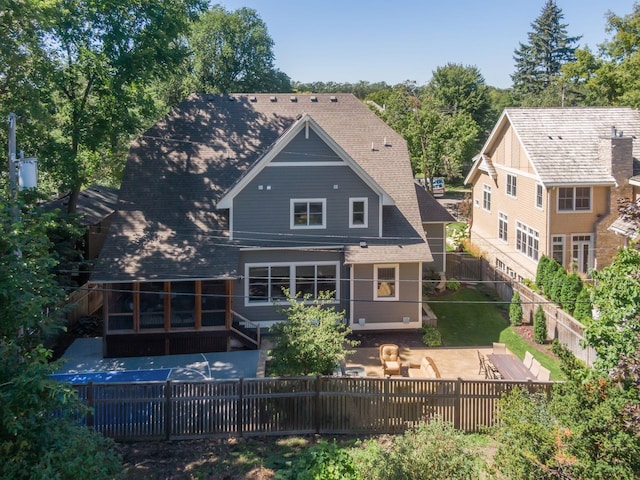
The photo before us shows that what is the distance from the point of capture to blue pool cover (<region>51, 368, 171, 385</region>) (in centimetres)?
1825

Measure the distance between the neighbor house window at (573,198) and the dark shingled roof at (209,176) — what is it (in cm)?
789

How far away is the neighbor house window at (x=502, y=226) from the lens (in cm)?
3462

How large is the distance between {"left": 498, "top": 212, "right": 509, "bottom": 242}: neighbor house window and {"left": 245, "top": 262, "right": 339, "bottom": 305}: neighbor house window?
1508cm

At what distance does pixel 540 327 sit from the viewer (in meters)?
22.1

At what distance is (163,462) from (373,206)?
41.0 ft

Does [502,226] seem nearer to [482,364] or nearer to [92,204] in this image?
[482,364]

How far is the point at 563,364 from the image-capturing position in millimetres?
10234

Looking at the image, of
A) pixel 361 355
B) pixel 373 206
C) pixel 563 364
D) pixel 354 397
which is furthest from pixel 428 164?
pixel 563 364

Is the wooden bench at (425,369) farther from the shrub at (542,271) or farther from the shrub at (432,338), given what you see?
the shrub at (542,271)

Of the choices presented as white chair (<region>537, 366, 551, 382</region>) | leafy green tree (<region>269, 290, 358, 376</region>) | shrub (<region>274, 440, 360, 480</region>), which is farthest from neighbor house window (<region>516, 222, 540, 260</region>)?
shrub (<region>274, 440, 360, 480</region>)

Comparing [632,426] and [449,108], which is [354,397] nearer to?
[632,426]

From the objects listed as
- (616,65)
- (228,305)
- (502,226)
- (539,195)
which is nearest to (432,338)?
(228,305)

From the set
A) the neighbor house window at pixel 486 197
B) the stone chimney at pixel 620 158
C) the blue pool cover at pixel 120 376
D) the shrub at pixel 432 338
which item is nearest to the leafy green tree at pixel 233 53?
the neighbor house window at pixel 486 197

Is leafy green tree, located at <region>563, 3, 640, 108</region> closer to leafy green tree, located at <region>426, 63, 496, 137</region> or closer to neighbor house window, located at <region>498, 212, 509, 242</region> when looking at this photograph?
neighbor house window, located at <region>498, 212, 509, 242</region>
